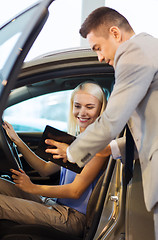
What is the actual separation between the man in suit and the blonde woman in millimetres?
463

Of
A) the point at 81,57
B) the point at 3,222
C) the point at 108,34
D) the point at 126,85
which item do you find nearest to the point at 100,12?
the point at 108,34

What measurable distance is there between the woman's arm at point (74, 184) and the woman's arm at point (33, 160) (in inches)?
9.7

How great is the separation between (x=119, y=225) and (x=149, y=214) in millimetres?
161

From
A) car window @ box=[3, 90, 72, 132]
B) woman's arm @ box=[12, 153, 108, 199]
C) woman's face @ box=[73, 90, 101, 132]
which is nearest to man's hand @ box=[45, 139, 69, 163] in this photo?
woman's arm @ box=[12, 153, 108, 199]

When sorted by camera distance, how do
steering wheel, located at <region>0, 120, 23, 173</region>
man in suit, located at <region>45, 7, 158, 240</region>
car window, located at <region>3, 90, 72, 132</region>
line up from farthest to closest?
1. car window, located at <region>3, 90, 72, 132</region>
2. steering wheel, located at <region>0, 120, 23, 173</region>
3. man in suit, located at <region>45, 7, 158, 240</region>

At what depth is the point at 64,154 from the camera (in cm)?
159

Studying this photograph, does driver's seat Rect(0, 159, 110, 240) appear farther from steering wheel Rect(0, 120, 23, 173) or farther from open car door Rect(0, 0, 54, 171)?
open car door Rect(0, 0, 54, 171)

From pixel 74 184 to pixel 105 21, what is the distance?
0.84 metres

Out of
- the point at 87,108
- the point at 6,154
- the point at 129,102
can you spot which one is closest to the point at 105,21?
the point at 129,102

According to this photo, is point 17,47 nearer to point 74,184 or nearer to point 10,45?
A: point 10,45

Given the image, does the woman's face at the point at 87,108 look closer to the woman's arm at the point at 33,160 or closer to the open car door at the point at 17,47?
the woman's arm at the point at 33,160

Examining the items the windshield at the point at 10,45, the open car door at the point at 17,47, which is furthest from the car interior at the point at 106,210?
the open car door at the point at 17,47

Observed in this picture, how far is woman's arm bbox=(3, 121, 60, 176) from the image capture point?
2033mm

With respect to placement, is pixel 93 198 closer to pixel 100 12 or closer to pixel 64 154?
pixel 64 154
